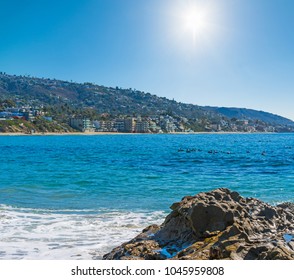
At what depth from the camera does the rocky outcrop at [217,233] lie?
6895mm

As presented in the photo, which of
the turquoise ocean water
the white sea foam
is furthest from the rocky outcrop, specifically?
the turquoise ocean water

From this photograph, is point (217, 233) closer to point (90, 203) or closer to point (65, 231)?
point (65, 231)

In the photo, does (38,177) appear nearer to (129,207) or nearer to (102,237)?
(129,207)

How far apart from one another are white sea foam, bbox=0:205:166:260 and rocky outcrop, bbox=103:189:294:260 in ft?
4.94

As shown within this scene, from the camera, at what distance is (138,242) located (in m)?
8.84

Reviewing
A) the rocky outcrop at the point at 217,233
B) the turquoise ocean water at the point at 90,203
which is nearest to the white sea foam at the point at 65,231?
the turquoise ocean water at the point at 90,203

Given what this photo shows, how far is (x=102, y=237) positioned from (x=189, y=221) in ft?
11.6

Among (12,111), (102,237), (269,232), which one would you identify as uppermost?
(12,111)

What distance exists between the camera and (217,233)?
8.12m

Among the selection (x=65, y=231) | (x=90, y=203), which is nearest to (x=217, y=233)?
(x=65, y=231)

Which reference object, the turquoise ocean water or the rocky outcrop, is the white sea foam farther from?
the rocky outcrop

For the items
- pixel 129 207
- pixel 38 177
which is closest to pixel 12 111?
pixel 38 177

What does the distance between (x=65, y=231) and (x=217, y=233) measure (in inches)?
222

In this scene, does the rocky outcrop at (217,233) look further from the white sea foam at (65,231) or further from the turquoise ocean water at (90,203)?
the turquoise ocean water at (90,203)
